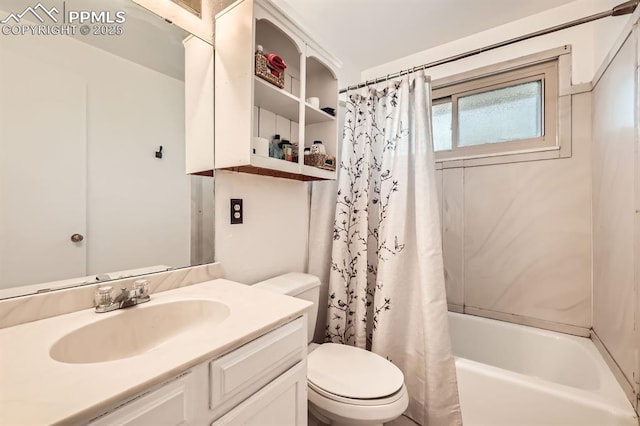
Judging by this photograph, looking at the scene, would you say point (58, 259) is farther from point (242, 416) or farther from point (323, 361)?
point (323, 361)

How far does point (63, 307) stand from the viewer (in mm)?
801

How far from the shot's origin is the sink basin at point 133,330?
2.32 ft

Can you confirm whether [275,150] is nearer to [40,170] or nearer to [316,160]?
[316,160]

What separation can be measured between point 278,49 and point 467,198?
1556 millimetres

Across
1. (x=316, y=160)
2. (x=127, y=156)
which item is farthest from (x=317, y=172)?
(x=127, y=156)

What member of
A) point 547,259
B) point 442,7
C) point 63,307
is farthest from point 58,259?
point 547,259

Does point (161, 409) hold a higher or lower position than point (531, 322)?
higher

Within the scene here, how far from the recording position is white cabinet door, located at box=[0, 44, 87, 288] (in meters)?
0.74

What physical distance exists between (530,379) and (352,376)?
2.58 ft

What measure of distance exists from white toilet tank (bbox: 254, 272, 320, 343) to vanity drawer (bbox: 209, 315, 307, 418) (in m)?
0.42

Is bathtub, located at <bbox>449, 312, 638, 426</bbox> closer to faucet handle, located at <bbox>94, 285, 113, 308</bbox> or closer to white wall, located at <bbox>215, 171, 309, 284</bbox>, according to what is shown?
white wall, located at <bbox>215, 171, 309, 284</bbox>

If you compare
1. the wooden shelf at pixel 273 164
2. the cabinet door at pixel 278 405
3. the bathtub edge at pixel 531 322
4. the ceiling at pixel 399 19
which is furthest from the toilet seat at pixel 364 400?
the ceiling at pixel 399 19

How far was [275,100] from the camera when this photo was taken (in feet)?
4.27

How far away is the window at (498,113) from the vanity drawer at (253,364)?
1.75 m
